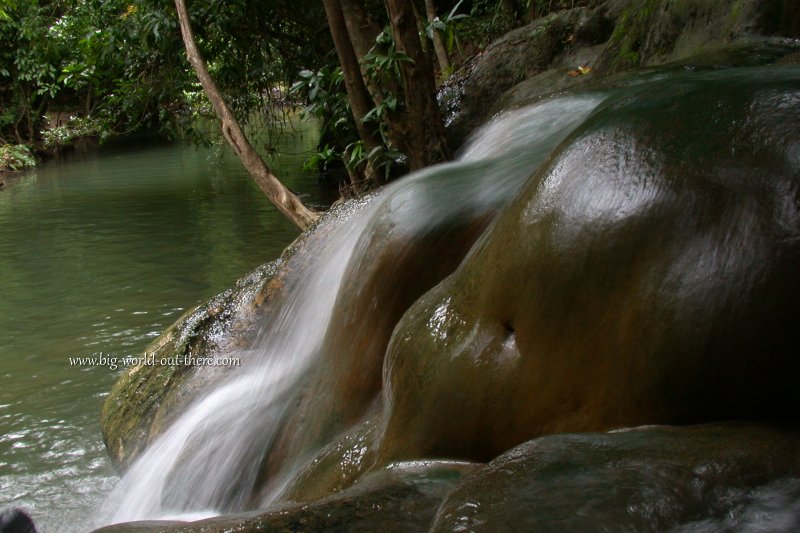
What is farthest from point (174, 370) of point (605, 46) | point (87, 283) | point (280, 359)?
point (87, 283)

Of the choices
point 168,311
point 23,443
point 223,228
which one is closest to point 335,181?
point 223,228

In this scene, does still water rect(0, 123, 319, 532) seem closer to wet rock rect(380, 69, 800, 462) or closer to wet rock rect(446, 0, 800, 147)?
wet rock rect(380, 69, 800, 462)

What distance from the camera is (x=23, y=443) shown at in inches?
211

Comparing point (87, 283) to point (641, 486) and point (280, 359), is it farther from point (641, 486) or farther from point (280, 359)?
point (641, 486)

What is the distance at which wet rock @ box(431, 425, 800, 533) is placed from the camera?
166 centimetres

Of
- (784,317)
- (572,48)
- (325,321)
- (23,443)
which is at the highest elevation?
(572,48)

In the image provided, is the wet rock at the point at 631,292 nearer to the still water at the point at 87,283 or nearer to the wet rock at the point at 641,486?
the wet rock at the point at 641,486

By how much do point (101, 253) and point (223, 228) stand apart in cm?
183

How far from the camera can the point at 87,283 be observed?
912 centimetres

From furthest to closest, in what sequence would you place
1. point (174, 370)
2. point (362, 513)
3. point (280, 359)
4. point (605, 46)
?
point (605, 46), point (174, 370), point (280, 359), point (362, 513)

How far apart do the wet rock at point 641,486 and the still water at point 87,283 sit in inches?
129

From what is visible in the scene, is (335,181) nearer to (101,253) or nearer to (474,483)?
(101,253)

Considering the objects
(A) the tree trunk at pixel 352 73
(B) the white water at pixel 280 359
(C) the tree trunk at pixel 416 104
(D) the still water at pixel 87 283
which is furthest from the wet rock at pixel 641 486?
(A) the tree trunk at pixel 352 73

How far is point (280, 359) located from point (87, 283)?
538 centimetres
